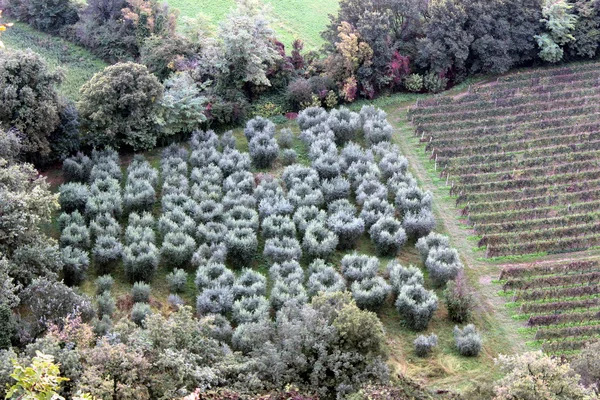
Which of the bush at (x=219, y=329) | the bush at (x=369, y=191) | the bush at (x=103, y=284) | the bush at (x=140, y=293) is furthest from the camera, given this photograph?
the bush at (x=369, y=191)

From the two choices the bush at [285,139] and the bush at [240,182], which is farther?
the bush at [285,139]

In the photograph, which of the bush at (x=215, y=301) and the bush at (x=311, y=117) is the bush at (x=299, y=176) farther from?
the bush at (x=215, y=301)

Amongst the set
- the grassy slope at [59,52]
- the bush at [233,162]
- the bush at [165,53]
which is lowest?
the bush at [233,162]

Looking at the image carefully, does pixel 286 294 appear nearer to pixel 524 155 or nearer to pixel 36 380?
pixel 524 155

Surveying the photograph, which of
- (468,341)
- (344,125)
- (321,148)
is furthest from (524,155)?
(468,341)

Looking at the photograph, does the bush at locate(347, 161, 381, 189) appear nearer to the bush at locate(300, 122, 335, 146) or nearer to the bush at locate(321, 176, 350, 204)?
the bush at locate(321, 176, 350, 204)

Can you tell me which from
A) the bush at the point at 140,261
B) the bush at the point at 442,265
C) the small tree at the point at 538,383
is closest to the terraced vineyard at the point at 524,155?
the bush at the point at 442,265
